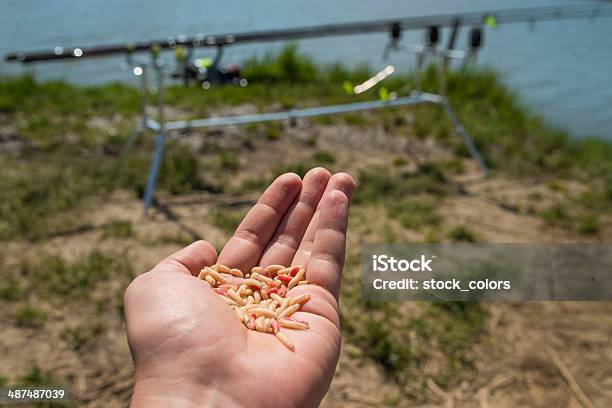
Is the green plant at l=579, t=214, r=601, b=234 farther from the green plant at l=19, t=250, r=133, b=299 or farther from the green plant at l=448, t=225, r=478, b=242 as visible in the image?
the green plant at l=19, t=250, r=133, b=299

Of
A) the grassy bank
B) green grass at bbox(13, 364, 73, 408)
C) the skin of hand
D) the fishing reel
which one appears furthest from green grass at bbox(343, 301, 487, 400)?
the fishing reel

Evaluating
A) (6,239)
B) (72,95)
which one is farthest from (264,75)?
(6,239)

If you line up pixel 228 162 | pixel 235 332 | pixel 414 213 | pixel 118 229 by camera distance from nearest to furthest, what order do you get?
pixel 235 332, pixel 118 229, pixel 414 213, pixel 228 162

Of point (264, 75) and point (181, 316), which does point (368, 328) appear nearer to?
point (181, 316)

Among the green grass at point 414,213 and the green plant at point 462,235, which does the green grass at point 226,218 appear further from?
the green plant at point 462,235

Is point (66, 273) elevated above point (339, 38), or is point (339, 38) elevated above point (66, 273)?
point (339, 38)

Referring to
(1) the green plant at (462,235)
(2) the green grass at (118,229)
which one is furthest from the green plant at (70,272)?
(1) the green plant at (462,235)

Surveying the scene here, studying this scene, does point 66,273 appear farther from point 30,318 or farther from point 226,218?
point 226,218

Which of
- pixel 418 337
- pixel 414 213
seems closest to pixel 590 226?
pixel 414 213
